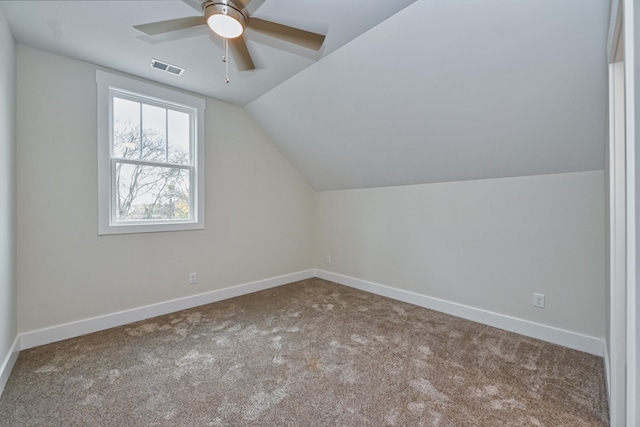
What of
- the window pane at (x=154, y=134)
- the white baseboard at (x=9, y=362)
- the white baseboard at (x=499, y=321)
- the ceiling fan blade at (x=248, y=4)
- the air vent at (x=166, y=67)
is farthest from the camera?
the window pane at (x=154, y=134)

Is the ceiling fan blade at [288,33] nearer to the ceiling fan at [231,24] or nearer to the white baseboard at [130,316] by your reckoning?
the ceiling fan at [231,24]

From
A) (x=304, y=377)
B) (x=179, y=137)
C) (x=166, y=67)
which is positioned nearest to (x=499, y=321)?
(x=304, y=377)

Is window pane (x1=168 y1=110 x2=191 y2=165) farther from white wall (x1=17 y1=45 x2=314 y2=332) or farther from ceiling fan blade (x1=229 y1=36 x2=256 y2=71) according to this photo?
ceiling fan blade (x1=229 y1=36 x2=256 y2=71)

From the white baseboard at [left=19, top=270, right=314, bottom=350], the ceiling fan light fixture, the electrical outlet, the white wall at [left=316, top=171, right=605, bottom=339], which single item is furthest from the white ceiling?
the white baseboard at [left=19, top=270, right=314, bottom=350]

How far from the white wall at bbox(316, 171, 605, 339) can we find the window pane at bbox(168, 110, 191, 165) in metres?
2.26

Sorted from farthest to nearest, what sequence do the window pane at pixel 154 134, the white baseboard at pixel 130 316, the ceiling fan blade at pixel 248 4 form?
the window pane at pixel 154 134 < the white baseboard at pixel 130 316 < the ceiling fan blade at pixel 248 4

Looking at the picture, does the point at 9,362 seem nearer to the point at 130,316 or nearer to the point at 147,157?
the point at 130,316

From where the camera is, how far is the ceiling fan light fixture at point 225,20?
5.13 ft

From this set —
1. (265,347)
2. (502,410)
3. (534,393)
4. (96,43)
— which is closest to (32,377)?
(265,347)

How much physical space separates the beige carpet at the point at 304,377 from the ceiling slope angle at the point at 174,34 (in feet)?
7.48

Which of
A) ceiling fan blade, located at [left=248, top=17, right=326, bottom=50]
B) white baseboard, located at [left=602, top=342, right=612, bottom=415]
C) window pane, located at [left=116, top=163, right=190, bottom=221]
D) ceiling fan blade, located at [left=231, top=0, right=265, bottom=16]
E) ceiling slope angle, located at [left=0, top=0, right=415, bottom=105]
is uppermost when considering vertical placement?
ceiling slope angle, located at [left=0, top=0, right=415, bottom=105]

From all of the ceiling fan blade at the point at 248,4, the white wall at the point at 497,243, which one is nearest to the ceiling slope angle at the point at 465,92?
the white wall at the point at 497,243

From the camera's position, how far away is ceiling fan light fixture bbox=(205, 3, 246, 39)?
61.6 inches

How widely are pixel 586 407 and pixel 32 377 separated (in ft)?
11.5
